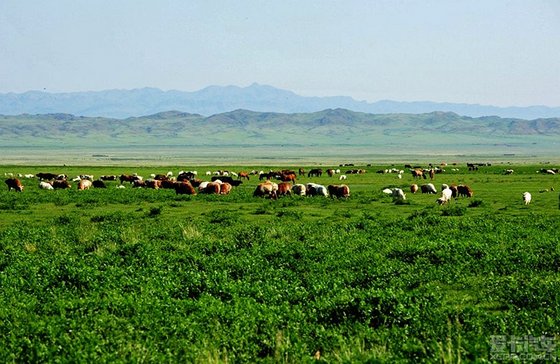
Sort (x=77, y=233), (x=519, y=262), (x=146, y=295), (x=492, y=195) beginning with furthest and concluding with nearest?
(x=492, y=195) → (x=77, y=233) → (x=519, y=262) → (x=146, y=295)

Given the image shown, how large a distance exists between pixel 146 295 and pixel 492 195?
119 ft

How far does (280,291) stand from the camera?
1322 centimetres

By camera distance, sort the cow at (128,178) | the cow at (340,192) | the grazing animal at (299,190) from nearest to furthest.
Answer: the cow at (340,192)
the grazing animal at (299,190)
the cow at (128,178)

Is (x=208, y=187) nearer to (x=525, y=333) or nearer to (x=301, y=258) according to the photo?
(x=301, y=258)

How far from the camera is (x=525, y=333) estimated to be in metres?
10.0

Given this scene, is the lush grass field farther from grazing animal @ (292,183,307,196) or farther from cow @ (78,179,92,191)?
cow @ (78,179,92,191)

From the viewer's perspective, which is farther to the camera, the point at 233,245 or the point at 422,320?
the point at 233,245

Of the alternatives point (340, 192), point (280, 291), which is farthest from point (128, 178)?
point (280, 291)

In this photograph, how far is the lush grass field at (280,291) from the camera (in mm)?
9578

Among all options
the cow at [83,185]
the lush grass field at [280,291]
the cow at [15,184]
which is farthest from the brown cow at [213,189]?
the lush grass field at [280,291]

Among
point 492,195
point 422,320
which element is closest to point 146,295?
point 422,320

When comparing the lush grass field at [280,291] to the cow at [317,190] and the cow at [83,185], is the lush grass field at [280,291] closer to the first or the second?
the cow at [317,190]

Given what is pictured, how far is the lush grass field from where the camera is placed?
958cm

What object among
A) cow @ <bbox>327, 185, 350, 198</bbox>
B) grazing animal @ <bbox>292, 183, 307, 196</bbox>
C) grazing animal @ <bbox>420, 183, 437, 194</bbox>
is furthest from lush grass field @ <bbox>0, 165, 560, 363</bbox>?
grazing animal @ <bbox>420, 183, 437, 194</bbox>
